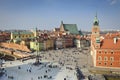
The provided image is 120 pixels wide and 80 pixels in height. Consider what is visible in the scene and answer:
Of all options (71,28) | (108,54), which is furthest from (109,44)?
(71,28)

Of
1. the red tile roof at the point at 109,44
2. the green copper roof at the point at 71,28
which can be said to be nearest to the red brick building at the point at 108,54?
the red tile roof at the point at 109,44

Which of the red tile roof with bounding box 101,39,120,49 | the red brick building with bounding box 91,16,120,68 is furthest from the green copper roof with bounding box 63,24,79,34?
the red brick building with bounding box 91,16,120,68

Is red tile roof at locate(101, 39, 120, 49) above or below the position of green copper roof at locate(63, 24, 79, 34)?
below

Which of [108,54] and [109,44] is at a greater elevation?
[109,44]

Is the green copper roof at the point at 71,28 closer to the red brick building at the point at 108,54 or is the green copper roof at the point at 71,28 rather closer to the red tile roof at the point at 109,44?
the red tile roof at the point at 109,44

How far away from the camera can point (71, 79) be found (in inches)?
1641

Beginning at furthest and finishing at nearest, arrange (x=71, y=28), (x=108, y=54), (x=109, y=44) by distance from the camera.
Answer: (x=71, y=28) < (x=109, y=44) < (x=108, y=54)

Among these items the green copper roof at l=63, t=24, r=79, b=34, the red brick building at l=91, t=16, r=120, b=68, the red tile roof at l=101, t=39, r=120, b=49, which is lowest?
the red brick building at l=91, t=16, r=120, b=68

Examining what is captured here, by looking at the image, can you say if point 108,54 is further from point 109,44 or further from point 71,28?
point 71,28

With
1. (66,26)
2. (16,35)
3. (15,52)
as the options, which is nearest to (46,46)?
(15,52)

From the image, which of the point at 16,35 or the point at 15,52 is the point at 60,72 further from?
the point at 16,35

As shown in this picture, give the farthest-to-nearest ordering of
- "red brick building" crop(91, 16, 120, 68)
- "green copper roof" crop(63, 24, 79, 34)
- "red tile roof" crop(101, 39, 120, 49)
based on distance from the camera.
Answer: "green copper roof" crop(63, 24, 79, 34) < "red tile roof" crop(101, 39, 120, 49) < "red brick building" crop(91, 16, 120, 68)

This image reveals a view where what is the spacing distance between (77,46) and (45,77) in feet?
188

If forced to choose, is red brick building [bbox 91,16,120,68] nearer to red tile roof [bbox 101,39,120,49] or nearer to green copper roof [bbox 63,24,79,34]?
red tile roof [bbox 101,39,120,49]
